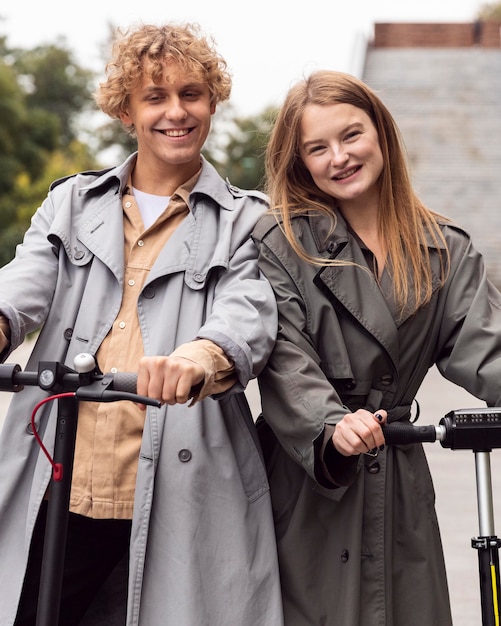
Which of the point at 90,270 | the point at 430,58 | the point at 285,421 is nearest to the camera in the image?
the point at 285,421

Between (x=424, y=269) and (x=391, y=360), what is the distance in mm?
277

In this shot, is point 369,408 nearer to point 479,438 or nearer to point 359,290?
point 359,290

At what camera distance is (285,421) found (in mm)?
2910

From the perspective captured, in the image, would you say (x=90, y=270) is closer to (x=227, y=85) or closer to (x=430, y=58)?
(x=227, y=85)

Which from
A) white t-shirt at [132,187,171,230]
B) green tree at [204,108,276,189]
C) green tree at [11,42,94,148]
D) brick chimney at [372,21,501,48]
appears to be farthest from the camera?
green tree at [11,42,94,148]

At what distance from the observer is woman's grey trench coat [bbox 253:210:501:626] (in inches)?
117

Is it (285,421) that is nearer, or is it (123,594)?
(285,421)

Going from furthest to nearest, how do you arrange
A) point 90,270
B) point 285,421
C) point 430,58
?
point 430,58 → point 90,270 → point 285,421

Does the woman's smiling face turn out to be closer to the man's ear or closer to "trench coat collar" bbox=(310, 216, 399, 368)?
"trench coat collar" bbox=(310, 216, 399, 368)

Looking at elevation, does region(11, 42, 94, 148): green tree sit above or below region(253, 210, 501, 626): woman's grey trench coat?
above

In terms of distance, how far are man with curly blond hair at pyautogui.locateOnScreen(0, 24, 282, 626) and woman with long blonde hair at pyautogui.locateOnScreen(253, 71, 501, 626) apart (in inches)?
3.7

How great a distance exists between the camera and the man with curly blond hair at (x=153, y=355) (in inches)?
116

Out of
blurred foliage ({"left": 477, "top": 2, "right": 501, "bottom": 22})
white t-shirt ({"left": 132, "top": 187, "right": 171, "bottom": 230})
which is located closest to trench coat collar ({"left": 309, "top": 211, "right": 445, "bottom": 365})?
white t-shirt ({"left": 132, "top": 187, "right": 171, "bottom": 230})

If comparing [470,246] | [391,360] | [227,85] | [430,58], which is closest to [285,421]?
[391,360]
